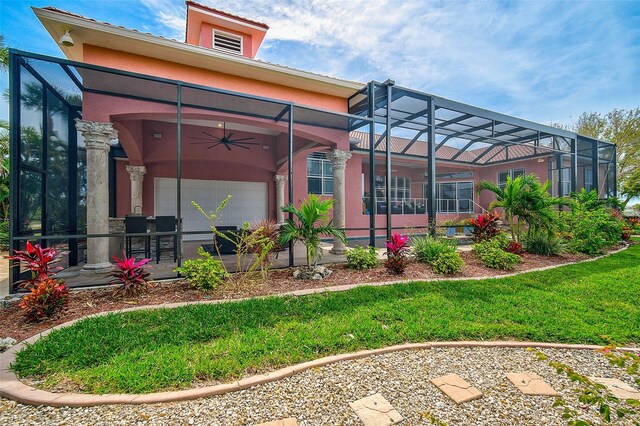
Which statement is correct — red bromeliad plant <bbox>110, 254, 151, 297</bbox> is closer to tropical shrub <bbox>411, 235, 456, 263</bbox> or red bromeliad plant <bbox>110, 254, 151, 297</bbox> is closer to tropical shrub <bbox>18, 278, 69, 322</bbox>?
tropical shrub <bbox>18, 278, 69, 322</bbox>

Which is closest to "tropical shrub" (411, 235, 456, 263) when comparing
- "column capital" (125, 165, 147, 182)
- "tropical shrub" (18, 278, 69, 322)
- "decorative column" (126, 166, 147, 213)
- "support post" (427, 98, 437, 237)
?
"support post" (427, 98, 437, 237)

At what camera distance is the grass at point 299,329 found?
2.07 metres

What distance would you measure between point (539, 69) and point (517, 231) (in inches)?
240

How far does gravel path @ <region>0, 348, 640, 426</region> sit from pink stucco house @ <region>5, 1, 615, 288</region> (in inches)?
114

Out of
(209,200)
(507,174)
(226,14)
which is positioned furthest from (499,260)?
(507,174)

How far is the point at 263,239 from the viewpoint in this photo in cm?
434

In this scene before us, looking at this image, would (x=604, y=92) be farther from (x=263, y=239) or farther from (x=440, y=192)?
(x=263, y=239)

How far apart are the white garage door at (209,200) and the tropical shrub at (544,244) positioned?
918 centimetres

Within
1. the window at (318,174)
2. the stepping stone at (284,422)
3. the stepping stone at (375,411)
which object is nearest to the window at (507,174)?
the window at (318,174)

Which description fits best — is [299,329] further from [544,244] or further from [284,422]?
[544,244]

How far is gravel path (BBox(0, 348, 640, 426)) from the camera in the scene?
166cm

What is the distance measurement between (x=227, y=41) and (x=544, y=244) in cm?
1046

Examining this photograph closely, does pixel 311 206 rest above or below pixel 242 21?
below

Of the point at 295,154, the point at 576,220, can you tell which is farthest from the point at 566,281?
the point at 295,154
